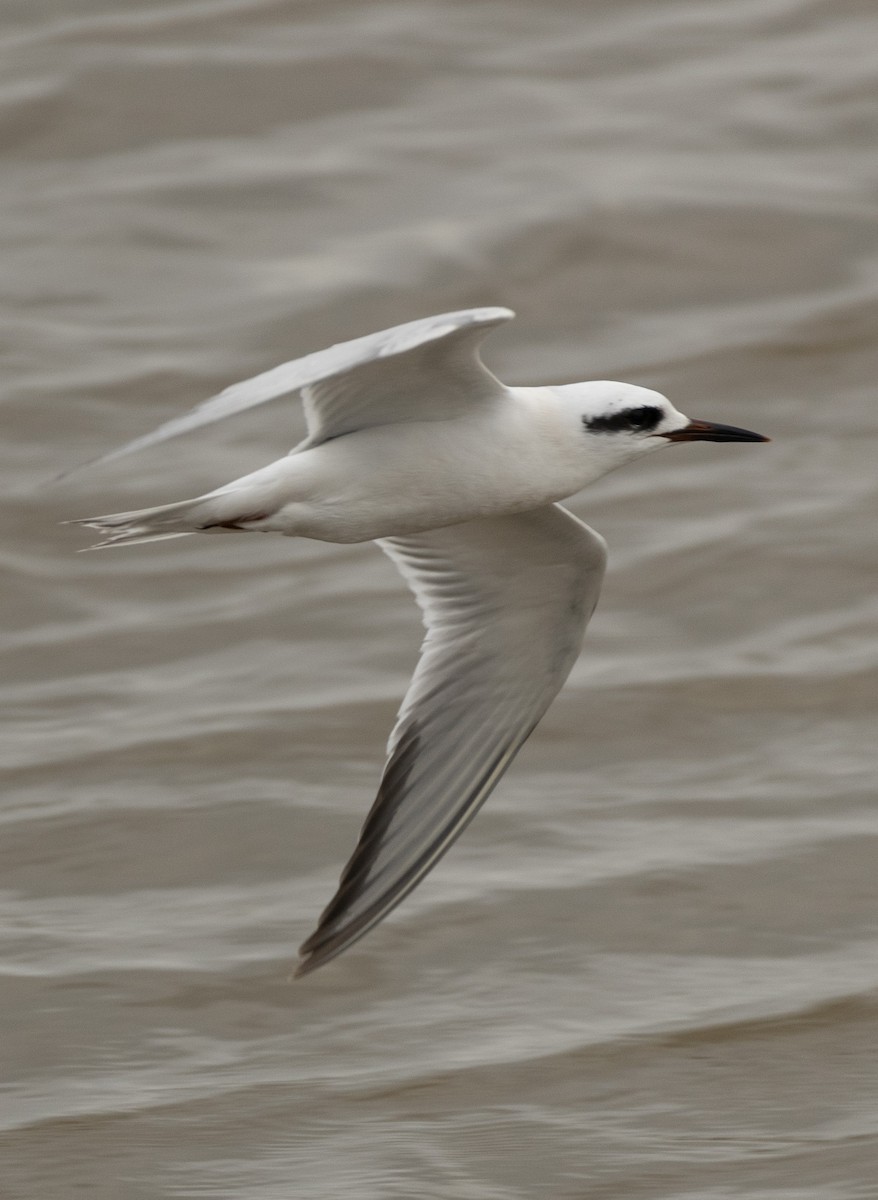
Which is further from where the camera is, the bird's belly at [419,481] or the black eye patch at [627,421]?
the black eye patch at [627,421]

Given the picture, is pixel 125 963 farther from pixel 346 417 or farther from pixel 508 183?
→ pixel 508 183

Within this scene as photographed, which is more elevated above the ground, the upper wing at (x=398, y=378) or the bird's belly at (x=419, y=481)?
the upper wing at (x=398, y=378)

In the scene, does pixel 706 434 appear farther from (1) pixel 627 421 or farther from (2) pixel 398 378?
(2) pixel 398 378

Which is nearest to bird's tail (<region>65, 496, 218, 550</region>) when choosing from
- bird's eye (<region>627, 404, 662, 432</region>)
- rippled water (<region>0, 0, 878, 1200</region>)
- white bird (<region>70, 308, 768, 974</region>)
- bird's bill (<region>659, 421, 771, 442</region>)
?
white bird (<region>70, 308, 768, 974</region>)

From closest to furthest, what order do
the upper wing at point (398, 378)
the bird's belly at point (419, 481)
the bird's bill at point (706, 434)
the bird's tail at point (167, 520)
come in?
the upper wing at point (398, 378) → the bird's tail at point (167, 520) → the bird's belly at point (419, 481) → the bird's bill at point (706, 434)

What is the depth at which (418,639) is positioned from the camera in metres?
10.4

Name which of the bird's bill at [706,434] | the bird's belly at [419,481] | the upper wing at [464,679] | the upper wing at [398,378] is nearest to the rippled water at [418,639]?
the upper wing at [464,679]

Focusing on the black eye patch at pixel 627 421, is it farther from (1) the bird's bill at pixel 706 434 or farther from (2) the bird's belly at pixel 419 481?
(2) the bird's belly at pixel 419 481

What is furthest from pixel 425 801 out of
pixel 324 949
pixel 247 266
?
pixel 247 266

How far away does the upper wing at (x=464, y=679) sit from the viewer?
7.21 metres

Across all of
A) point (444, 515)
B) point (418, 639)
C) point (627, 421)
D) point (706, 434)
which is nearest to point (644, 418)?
point (627, 421)

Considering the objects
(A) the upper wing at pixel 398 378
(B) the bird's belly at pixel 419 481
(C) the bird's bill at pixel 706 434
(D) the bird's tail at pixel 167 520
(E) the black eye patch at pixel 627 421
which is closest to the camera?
(A) the upper wing at pixel 398 378

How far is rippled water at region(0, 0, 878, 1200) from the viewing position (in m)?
7.25

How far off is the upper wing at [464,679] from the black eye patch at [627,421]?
67 centimetres
